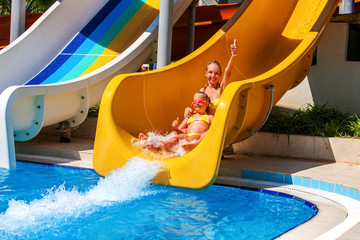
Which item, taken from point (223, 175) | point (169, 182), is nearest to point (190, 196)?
point (169, 182)

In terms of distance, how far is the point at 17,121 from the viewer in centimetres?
541

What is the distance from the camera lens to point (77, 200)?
375 centimetres

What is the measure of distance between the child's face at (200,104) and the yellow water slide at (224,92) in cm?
42

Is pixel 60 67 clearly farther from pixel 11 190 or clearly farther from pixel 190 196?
pixel 190 196

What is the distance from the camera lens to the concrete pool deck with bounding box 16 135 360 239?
14.3ft

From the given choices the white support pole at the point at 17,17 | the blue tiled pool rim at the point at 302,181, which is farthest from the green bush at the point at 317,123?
the white support pole at the point at 17,17

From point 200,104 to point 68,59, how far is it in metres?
3.09

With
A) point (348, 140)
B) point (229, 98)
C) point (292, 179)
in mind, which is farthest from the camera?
point (348, 140)

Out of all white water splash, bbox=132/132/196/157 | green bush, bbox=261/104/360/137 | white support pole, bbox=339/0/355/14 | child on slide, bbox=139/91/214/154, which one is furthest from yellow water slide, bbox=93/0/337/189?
white support pole, bbox=339/0/355/14

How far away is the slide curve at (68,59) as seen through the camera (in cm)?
541

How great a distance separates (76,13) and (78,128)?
2029mm

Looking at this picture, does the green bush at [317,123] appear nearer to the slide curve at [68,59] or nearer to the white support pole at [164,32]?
the white support pole at [164,32]

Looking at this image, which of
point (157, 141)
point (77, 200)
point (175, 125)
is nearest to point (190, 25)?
point (175, 125)

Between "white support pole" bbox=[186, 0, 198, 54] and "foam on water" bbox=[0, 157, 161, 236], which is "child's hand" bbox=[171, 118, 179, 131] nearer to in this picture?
"foam on water" bbox=[0, 157, 161, 236]
